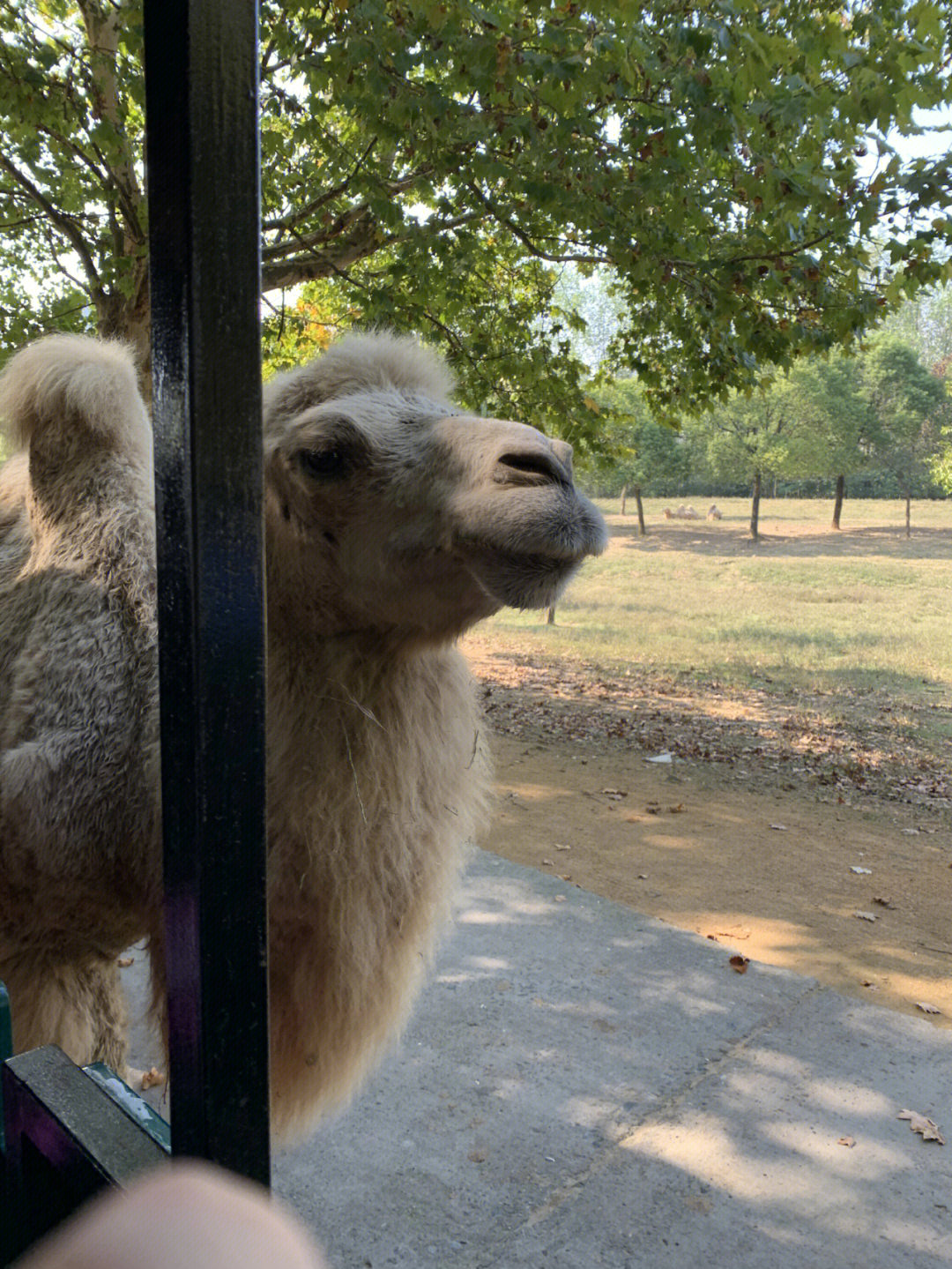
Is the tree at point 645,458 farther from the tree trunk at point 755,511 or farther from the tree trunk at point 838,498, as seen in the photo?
the tree trunk at point 838,498

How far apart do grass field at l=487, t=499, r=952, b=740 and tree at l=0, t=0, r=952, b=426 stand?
5627 millimetres

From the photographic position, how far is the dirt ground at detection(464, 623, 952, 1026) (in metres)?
5.20

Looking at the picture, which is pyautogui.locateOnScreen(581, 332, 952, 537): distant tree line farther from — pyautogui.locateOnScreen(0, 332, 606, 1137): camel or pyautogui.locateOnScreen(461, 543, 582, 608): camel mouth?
pyautogui.locateOnScreen(461, 543, 582, 608): camel mouth

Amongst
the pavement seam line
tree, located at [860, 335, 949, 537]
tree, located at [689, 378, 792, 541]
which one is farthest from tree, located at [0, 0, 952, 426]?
tree, located at [689, 378, 792, 541]

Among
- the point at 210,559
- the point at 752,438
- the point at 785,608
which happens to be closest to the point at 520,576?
the point at 210,559

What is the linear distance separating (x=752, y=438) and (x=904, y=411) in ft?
8.87

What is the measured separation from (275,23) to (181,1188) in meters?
5.64

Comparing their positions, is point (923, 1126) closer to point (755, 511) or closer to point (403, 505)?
point (403, 505)

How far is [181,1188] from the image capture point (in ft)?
1.47

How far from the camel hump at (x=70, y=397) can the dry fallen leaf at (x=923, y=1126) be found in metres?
3.17

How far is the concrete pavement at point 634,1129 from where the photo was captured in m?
2.69

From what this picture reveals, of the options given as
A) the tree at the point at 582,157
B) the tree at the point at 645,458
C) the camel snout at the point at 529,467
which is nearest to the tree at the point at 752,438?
the tree at the point at 645,458

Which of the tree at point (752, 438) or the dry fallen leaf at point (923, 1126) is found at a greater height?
the tree at point (752, 438)

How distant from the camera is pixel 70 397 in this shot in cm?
225
